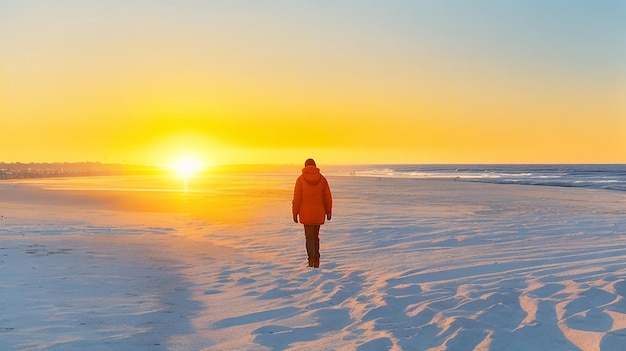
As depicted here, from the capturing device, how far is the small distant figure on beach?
36.5 ft

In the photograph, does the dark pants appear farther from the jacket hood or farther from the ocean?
the ocean

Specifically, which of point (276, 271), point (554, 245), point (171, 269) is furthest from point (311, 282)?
point (554, 245)

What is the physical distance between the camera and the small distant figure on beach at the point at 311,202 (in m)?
11.1

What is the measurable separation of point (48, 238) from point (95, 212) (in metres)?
8.54

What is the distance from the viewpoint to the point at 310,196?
36.9 feet

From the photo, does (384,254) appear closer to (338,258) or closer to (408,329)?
(338,258)

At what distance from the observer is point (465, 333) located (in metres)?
6.39

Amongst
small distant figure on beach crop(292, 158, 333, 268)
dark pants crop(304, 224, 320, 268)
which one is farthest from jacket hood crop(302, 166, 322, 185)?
dark pants crop(304, 224, 320, 268)

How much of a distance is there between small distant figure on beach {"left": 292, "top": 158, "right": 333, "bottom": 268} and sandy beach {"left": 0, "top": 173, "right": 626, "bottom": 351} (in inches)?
20.5

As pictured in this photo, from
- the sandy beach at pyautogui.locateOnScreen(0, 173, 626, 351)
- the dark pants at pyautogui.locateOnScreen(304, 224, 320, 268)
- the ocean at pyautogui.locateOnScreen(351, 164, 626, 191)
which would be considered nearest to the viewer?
the sandy beach at pyautogui.locateOnScreen(0, 173, 626, 351)

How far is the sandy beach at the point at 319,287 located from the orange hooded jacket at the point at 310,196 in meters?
0.97

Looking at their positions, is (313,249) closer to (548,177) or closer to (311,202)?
(311,202)

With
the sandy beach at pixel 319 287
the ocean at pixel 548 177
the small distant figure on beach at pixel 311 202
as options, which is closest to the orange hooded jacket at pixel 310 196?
the small distant figure on beach at pixel 311 202

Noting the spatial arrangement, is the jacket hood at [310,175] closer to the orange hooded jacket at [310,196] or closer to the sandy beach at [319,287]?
the orange hooded jacket at [310,196]
